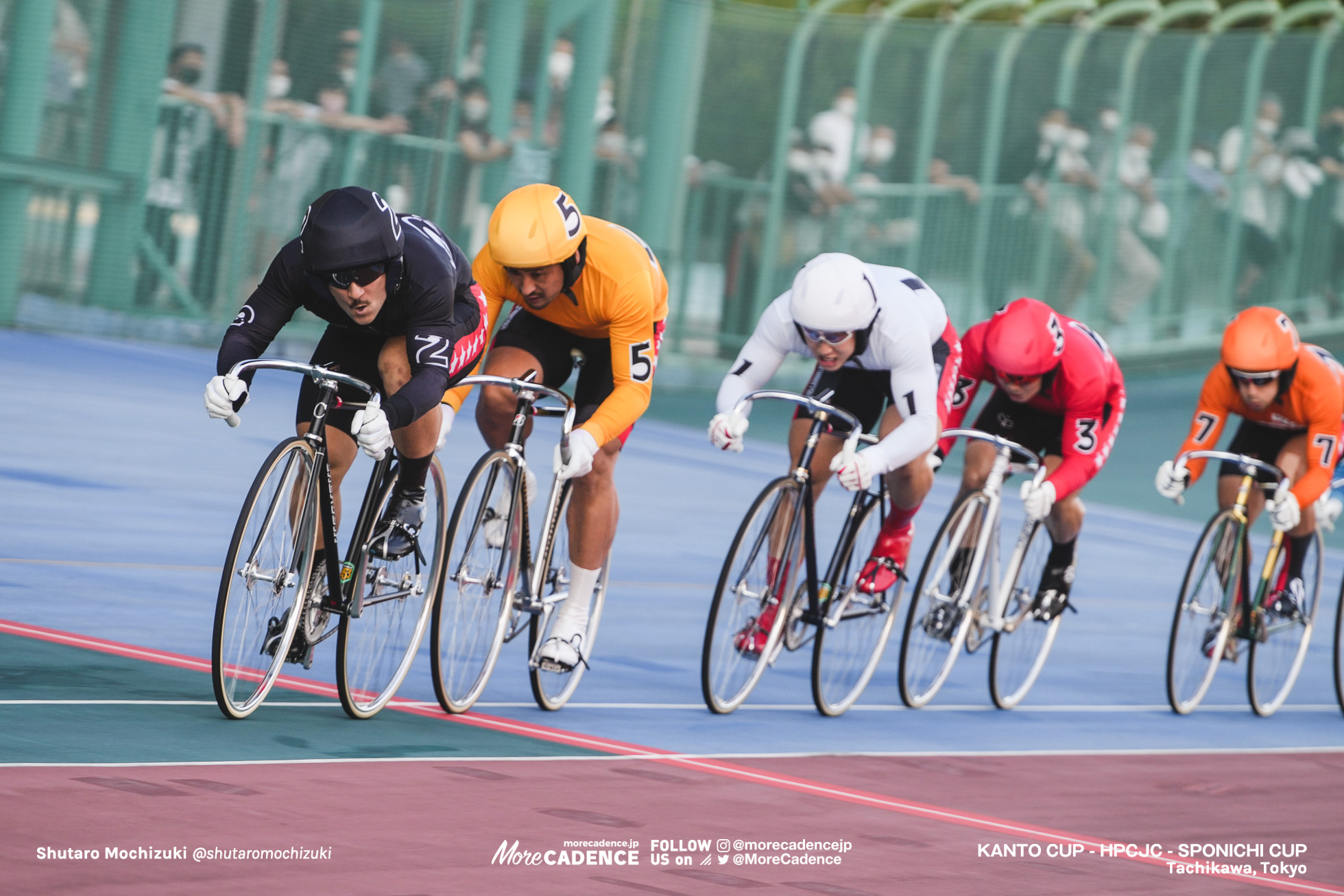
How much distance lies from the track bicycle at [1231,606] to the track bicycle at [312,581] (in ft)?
10.6

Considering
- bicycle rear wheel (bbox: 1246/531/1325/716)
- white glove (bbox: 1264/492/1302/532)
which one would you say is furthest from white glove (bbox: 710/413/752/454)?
bicycle rear wheel (bbox: 1246/531/1325/716)

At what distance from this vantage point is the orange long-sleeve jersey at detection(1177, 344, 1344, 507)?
7.06 metres

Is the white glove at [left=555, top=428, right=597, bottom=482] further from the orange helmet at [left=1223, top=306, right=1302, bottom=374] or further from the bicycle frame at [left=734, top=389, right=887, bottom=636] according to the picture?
the orange helmet at [left=1223, top=306, right=1302, bottom=374]

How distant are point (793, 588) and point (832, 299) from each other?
996 mm

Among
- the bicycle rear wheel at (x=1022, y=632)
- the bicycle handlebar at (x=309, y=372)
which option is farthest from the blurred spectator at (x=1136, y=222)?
the bicycle handlebar at (x=309, y=372)

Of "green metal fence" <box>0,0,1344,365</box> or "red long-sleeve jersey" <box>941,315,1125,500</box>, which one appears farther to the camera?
"green metal fence" <box>0,0,1344,365</box>

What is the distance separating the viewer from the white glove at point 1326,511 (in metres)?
7.49

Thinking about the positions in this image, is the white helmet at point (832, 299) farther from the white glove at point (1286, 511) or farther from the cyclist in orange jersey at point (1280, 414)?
the white glove at point (1286, 511)

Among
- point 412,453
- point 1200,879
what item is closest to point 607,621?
point 412,453

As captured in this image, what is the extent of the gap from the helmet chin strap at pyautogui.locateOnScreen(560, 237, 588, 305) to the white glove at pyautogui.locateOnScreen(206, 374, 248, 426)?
1060 mm

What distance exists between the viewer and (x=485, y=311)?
532 centimetres

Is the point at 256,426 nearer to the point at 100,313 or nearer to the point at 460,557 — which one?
the point at 100,313

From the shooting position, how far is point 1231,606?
7203 mm

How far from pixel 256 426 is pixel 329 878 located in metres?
8.51
